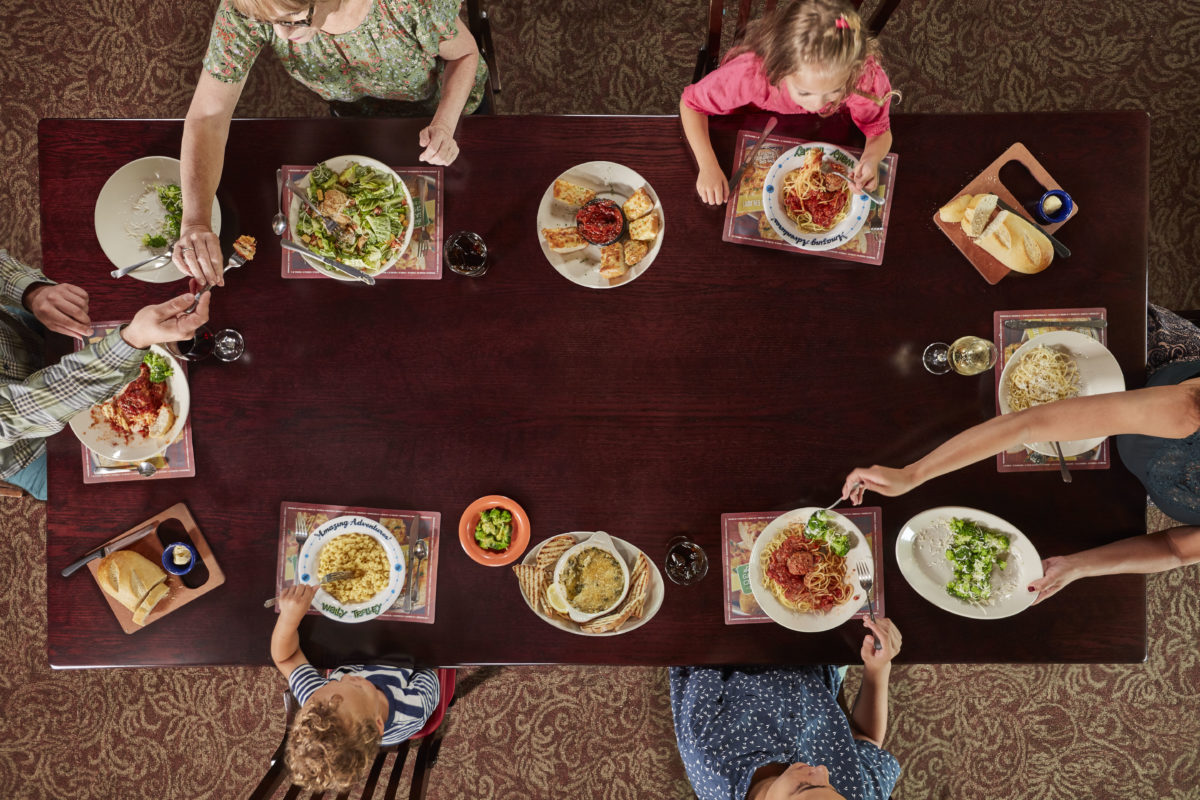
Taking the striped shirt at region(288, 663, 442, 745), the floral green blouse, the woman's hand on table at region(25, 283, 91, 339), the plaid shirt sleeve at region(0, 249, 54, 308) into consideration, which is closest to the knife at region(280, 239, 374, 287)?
the floral green blouse

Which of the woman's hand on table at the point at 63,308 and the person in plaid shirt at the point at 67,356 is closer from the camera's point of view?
the person in plaid shirt at the point at 67,356

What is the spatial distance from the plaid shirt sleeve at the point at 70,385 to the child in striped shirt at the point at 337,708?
685mm

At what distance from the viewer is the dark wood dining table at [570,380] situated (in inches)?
71.8

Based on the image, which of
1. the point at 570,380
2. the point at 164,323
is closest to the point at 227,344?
the point at 164,323

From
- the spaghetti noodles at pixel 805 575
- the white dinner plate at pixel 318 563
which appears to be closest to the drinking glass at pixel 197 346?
the white dinner plate at pixel 318 563

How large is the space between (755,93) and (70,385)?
1875mm

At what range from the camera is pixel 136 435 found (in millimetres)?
1825

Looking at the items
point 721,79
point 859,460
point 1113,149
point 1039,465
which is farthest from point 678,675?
point 1113,149

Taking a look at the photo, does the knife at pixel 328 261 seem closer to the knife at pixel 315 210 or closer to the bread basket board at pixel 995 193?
the knife at pixel 315 210

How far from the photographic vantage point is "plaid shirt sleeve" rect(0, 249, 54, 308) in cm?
184

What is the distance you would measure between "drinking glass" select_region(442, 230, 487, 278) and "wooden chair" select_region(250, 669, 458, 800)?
126 cm

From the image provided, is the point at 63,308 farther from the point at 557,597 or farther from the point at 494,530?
the point at 557,597

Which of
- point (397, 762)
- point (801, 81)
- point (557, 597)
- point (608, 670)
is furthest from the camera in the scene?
point (608, 670)

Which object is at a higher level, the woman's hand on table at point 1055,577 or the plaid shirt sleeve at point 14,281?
the plaid shirt sleeve at point 14,281
